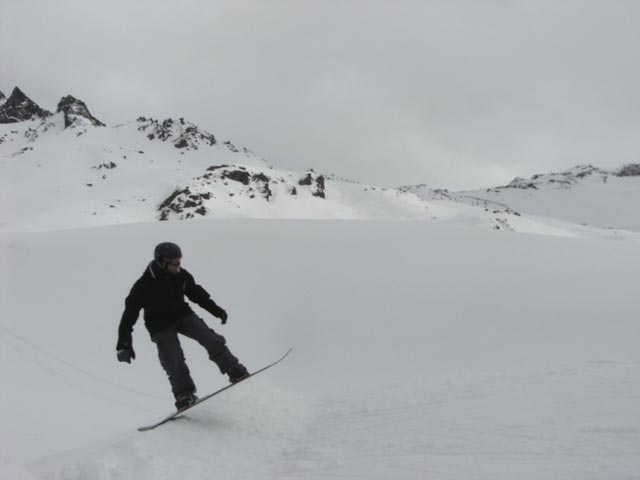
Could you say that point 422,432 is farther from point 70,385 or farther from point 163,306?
point 70,385

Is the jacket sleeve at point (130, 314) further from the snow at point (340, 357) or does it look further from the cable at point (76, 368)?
the cable at point (76, 368)

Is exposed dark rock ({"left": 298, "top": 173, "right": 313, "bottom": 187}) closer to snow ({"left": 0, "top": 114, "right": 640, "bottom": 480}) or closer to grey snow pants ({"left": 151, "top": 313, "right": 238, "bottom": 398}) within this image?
snow ({"left": 0, "top": 114, "right": 640, "bottom": 480})

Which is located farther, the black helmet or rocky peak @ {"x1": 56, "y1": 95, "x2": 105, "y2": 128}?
rocky peak @ {"x1": 56, "y1": 95, "x2": 105, "y2": 128}

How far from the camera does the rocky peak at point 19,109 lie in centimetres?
12031

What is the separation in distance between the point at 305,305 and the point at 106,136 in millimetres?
89881

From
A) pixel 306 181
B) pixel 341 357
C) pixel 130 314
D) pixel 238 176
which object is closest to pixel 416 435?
pixel 130 314

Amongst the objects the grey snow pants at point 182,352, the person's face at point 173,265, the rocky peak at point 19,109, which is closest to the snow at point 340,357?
the grey snow pants at point 182,352

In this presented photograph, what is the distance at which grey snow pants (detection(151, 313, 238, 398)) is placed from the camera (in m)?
4.66

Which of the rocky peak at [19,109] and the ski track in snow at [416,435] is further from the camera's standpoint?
the rocky peak at [19,109]

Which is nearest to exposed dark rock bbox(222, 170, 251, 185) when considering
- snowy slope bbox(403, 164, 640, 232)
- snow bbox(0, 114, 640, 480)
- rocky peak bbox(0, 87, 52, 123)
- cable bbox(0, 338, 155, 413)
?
snowy slope bbox(403, 164, 640, 232)

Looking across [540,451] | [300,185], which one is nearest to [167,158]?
[300,185]

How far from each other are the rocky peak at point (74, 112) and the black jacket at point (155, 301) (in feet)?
326

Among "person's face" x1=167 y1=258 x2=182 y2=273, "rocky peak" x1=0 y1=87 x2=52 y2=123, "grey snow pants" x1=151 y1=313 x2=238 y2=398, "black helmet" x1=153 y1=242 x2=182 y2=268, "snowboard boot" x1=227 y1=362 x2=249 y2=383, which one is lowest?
"snowboard boot" x1=227 y1=362 x2=249 y2=383

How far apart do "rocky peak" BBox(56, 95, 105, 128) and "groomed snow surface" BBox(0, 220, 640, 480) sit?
299 feet
